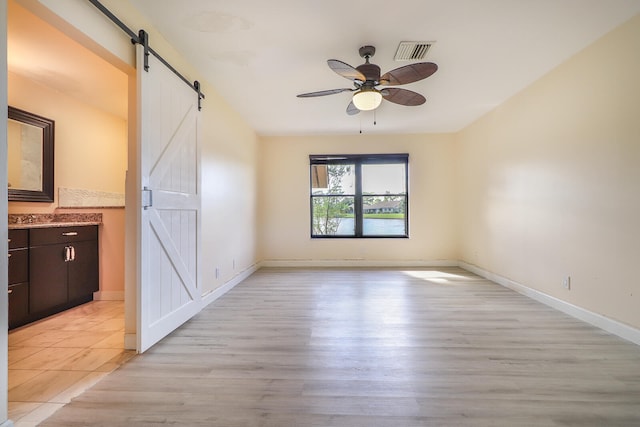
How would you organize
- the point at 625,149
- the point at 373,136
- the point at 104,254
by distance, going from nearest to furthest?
the point at 625,149 → the point at 104,254 → the point at 373,136

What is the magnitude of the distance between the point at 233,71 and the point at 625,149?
3.76m

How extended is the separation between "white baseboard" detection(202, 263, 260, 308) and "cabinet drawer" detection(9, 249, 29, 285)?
165 centimetres

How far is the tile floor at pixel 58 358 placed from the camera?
168 cm

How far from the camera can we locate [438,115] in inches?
186

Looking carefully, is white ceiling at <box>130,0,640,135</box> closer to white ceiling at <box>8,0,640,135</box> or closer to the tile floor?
white ceiling at <box>8,0,640,135</box>

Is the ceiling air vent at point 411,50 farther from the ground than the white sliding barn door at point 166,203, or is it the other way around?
the ceiling air vent at point 411,50

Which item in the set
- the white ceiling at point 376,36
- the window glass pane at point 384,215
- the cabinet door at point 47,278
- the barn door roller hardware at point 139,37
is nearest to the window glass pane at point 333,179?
the window glass pane at point 384,215

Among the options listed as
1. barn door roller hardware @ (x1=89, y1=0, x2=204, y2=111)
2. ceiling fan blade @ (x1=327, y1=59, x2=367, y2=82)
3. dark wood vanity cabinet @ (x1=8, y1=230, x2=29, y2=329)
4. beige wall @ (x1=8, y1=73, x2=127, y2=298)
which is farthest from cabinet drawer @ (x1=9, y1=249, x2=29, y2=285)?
ceiling fan blade @ (x1=327, y1=59, x2=367, y2=82)

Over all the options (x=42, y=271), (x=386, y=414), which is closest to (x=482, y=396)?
(x=386, y=414)

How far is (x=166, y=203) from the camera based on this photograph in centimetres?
252

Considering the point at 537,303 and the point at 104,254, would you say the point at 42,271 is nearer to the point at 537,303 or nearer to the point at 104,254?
the point at 104,254

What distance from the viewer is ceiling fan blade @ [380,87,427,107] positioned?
296 cm

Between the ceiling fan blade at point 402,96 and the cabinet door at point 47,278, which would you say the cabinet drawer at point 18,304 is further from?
the ceiling fan blade at point 402,96

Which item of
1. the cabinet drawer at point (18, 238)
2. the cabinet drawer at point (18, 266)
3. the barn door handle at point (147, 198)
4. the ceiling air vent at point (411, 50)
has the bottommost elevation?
the cabinet drawer at point (18, 266)
